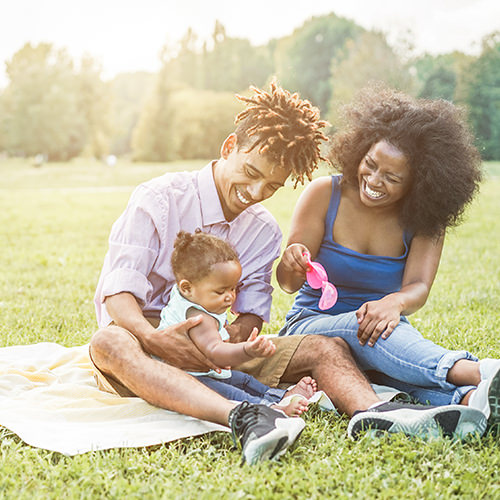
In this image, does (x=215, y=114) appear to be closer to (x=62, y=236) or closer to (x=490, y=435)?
(x=62, y=236)

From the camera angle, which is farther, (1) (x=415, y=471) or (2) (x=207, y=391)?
(2) (x=207, y=391)

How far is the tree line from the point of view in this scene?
1224 inches

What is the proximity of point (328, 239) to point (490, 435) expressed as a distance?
3.96 feet

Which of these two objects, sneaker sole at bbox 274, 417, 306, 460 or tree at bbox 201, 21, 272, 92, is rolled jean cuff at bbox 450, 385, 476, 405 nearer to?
sneaker sole at bbox 274, 417, 306, 460

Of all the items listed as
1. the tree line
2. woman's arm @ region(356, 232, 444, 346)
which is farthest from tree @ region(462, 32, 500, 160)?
A: woman's arm @ region(356, 232, 444, 346)

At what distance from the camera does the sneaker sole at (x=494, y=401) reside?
2299mm

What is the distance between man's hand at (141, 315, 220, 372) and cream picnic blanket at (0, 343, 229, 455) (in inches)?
8.4

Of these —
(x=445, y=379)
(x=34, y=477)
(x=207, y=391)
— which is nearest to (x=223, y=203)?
(x=207, y=391)

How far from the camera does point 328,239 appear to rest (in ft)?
10.6

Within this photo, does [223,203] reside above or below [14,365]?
above

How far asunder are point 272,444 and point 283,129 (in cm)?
140

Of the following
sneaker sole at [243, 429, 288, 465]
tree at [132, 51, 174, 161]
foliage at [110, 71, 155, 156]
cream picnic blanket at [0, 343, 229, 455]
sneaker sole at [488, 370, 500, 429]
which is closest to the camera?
sneaker sole at [243, 429, 288, 465]

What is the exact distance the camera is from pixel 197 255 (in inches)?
106

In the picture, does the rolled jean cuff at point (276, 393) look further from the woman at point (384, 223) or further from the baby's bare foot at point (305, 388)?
the woman at point (384, 223)
